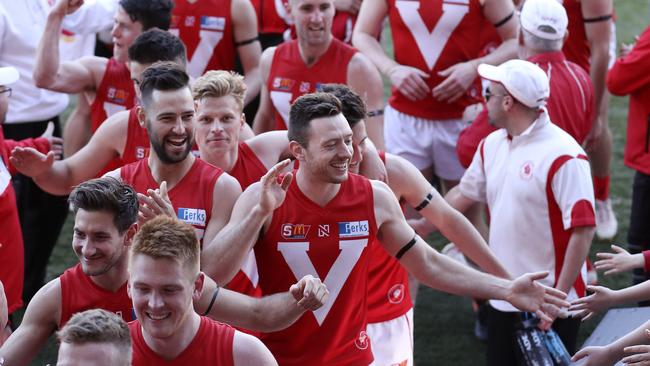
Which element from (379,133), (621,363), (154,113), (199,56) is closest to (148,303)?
(154,113)

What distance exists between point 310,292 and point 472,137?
2.85 meters

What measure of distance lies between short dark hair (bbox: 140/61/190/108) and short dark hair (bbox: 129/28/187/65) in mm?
658

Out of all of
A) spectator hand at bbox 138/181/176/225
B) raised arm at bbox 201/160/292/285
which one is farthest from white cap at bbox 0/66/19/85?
raised arm at bbox 201/160/292/285

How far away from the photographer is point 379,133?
6789 millimetres

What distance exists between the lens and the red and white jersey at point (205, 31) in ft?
24.8

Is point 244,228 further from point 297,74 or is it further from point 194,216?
point 297,74

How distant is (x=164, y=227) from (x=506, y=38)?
418 cm

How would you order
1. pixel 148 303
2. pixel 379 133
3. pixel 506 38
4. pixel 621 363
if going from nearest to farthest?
pixel 148 303, pixel 621 363, pixel 379 133, pixel 506 38

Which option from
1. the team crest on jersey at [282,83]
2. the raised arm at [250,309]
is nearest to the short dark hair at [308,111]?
the raised arm at [250,309]

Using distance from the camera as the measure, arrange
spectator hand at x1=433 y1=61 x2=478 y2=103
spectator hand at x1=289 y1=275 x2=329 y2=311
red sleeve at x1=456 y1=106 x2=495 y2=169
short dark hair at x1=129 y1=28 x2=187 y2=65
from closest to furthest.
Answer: spectator hand at x1=289 y1=275 x2=329 y2=311, short dark hair at x1=129 y1=28 x2=187 y2=65, red sleeve at x1=456 y1=106 x2=495 y2=169, spectator hand at x1=433 y1=61 x2=478 y2=103

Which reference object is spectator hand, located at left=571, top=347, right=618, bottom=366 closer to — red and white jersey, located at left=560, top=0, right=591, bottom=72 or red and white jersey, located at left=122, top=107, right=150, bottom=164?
red and white jersey, located at left=122, top=107, right=150, bottom=164

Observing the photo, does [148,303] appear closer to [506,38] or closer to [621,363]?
[621,363]

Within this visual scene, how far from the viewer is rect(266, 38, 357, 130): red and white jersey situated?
6879mm

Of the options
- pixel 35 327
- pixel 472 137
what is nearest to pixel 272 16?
pixel 472 137
